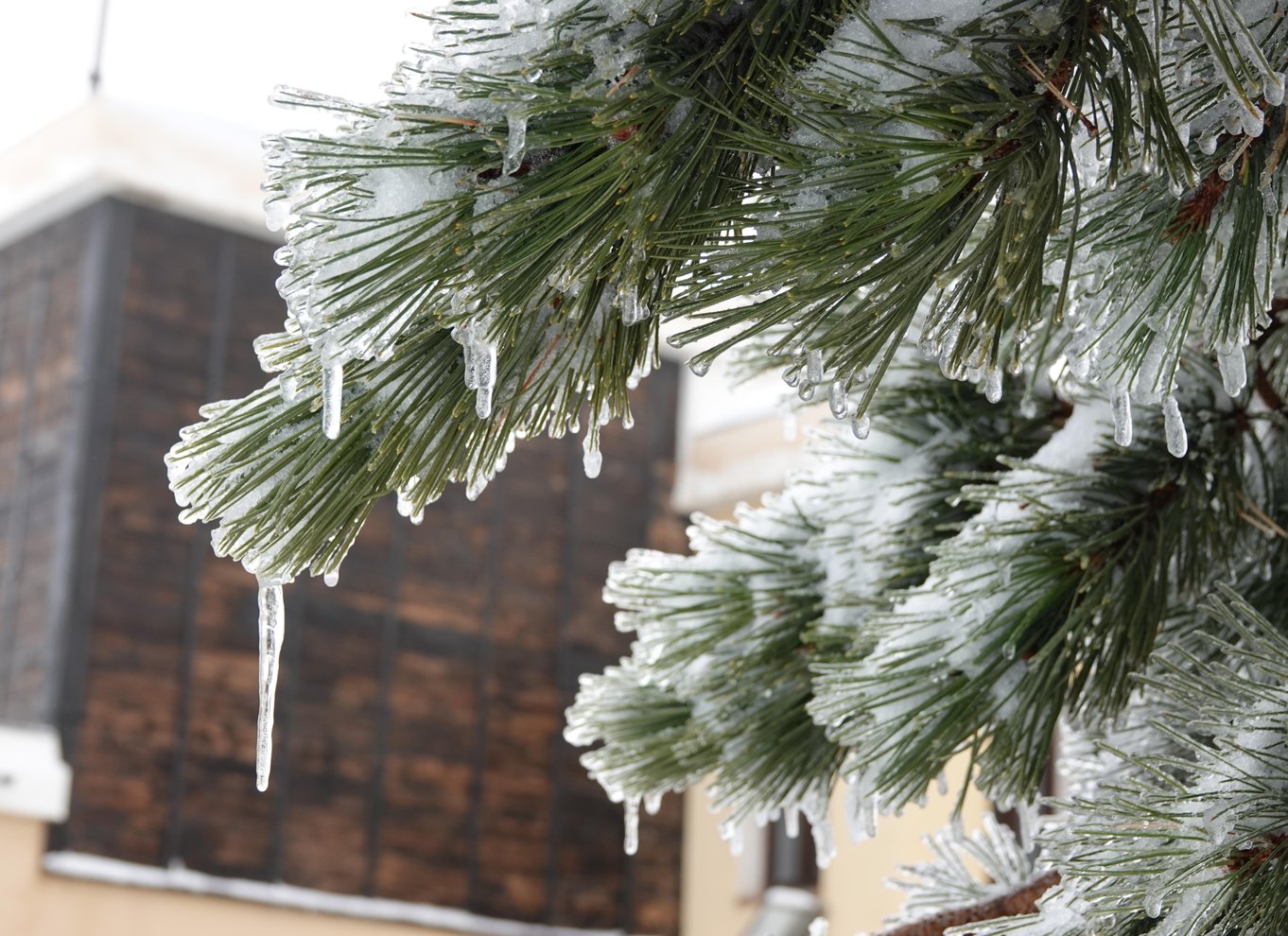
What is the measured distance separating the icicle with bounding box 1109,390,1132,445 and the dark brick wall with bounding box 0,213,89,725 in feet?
12.0

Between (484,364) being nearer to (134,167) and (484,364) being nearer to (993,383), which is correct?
(993,383)

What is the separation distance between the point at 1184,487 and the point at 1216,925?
321 millimetres

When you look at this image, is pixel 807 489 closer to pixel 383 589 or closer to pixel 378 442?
pixel 378 442

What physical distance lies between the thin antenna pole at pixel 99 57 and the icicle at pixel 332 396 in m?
3.91

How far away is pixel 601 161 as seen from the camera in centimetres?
60

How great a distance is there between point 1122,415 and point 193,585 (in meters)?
3.74

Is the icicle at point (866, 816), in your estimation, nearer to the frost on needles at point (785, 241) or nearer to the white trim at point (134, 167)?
the frost on needles at point (785, 241)

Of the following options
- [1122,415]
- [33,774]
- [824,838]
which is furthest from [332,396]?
[33,774]

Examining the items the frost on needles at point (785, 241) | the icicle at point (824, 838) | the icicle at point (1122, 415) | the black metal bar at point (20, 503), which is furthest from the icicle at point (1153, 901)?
the black metal bar at point (20, 503)

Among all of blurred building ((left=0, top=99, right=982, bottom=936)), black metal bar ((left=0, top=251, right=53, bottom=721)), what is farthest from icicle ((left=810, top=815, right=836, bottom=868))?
black metal bar ((left=0, top=251, right=53, bottom=721))

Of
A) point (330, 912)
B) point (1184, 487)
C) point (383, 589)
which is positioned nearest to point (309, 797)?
point (330, 912)

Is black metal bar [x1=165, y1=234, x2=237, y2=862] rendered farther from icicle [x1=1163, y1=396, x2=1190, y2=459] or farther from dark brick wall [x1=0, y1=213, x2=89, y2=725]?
icicle [x1=1163, y1=396, x2=1190, y2=459]

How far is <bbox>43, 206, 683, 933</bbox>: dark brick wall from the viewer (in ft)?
13.4

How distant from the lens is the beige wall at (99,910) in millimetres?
3816
